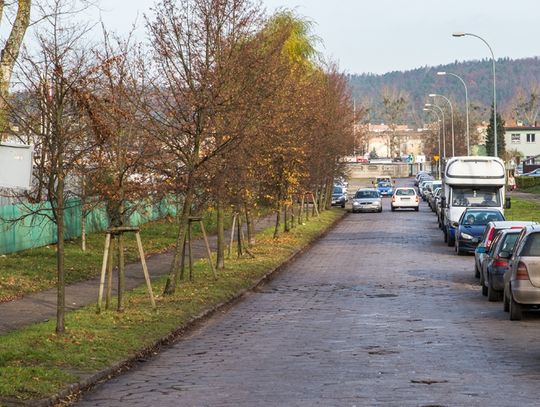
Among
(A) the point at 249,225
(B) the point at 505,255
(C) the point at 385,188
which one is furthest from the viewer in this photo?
(C) the point at 385,188

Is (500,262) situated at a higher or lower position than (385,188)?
lower

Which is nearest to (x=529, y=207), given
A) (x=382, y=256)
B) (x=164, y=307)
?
(x=382, y=256)

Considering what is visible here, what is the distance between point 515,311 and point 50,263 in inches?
591

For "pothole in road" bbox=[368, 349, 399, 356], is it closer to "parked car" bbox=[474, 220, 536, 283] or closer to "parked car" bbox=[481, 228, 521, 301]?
"parked car" bbox=[481, 228, 521, 301]

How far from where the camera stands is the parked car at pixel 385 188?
104688 mm

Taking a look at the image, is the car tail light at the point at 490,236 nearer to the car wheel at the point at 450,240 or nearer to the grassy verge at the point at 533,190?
the car wheel at the point at 450,240

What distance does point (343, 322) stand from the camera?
63.8 feet

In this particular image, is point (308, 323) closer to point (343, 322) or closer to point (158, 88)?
point (343, 322)

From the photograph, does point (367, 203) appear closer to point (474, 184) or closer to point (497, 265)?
point (474, 184)

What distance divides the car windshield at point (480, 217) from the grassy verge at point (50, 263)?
396 inches

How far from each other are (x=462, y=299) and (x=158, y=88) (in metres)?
7.73

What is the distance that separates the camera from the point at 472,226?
37.3m

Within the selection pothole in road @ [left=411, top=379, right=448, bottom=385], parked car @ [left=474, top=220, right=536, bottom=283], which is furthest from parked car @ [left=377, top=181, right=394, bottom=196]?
pothole in road @ [left=411, top=379, right=448, bottom=385]

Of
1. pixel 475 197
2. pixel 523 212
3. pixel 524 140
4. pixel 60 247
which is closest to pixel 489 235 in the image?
pixel 60 247
